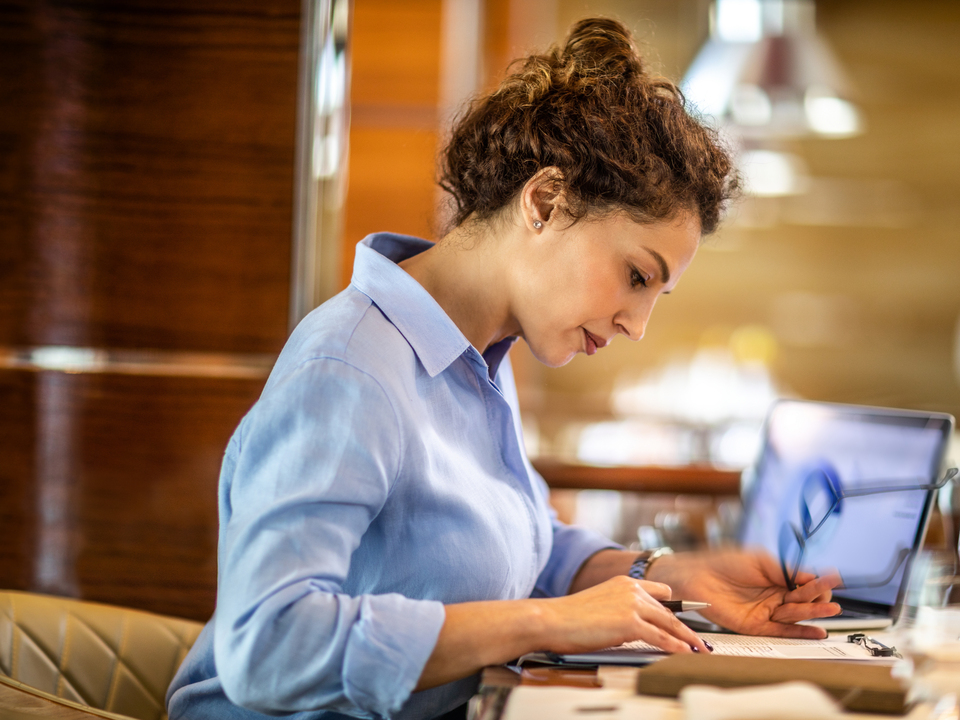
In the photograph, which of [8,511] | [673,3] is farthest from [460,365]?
[673,3]

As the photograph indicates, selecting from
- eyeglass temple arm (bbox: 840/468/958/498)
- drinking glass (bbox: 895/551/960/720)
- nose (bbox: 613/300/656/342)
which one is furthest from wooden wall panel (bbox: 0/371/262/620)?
drinking glass (bbox: 895/551/960/720)

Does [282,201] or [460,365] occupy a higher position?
[282,201]

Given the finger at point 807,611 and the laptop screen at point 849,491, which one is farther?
the laptop screen at point 849,491

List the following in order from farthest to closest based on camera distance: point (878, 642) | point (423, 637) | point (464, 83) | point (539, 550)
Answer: point (464, 83)
point (539, 550)
point (878, 642)
point (423, 637)

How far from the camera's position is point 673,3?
5.24 m

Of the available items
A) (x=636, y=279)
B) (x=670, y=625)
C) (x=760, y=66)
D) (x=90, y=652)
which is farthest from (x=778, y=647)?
(x=760, y=66)

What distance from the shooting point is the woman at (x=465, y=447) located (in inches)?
29.3

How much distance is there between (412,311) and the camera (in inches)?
37.9

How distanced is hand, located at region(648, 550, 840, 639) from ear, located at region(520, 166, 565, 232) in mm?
481

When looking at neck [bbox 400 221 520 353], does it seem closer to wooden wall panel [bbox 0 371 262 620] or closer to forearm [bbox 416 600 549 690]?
forearm [bbox 416 600 549 690]

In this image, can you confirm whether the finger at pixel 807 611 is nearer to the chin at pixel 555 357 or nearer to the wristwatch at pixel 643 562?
the wristwatch at pixel 643 562

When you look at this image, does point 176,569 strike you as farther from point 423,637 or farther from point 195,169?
point 423,637

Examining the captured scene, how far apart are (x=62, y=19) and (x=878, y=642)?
1559mm

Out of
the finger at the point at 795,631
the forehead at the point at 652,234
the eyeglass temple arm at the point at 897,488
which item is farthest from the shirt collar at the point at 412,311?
the eyeglass temple arm at the point at 897,488
